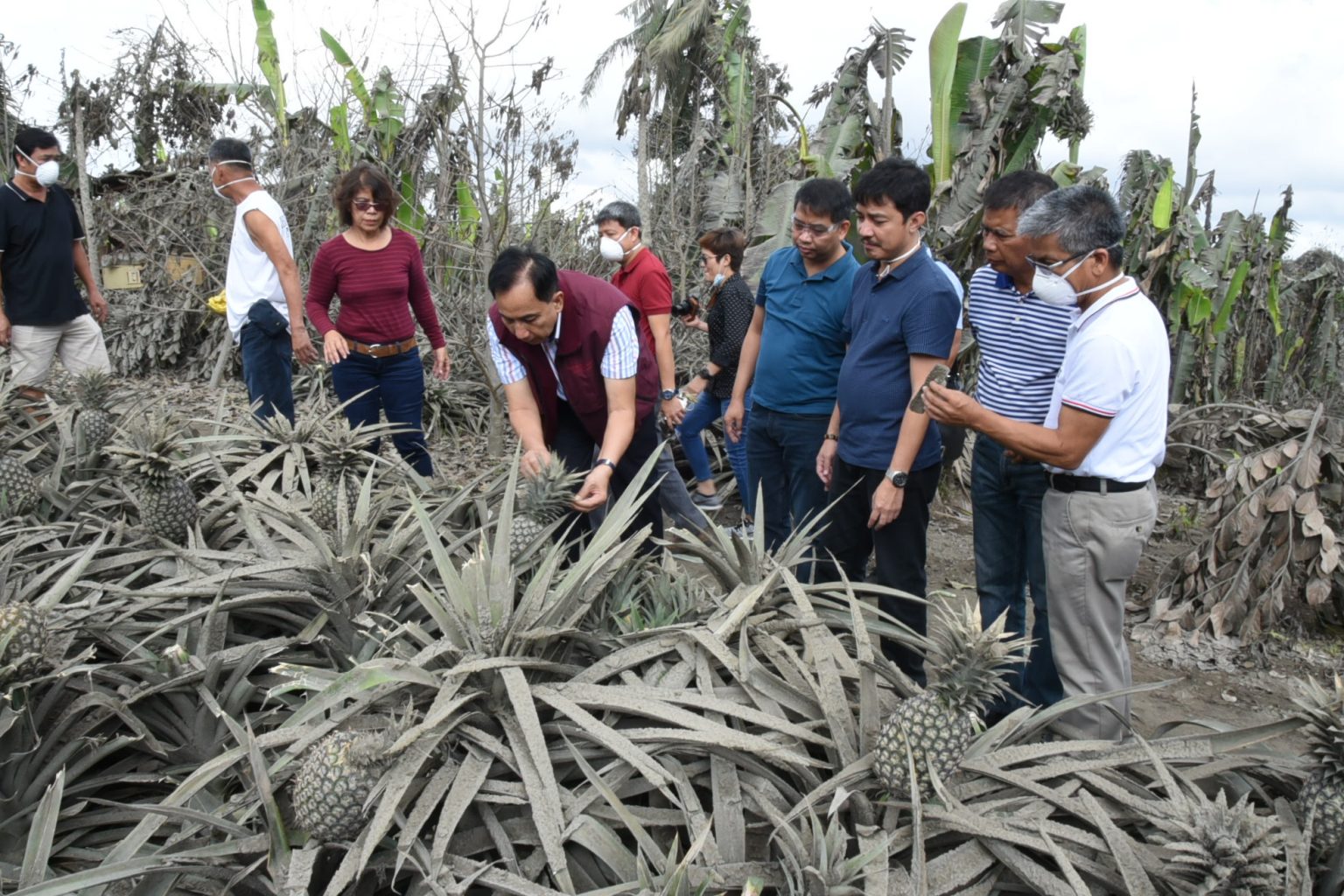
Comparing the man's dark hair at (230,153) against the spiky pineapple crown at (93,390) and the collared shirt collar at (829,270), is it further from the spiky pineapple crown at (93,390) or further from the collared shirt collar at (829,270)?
the collared shirt collar at (829,270)

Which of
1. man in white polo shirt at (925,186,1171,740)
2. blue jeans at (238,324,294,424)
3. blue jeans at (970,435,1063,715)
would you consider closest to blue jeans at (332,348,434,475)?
blue jeans at (238,324,294,424)

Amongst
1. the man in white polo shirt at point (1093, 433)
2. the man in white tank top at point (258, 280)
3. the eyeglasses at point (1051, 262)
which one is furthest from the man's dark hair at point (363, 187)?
the eyeglasses at point (1051, 262)

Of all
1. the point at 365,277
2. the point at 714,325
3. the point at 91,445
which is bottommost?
the point at 91,445

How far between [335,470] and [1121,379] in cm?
252

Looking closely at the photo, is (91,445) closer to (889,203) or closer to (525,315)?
(525,315)

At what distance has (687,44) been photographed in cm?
1664

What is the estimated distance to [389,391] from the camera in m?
4.76

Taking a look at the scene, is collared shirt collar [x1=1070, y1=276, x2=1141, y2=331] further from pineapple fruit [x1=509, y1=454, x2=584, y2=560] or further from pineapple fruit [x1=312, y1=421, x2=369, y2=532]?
pineapple fruit [x1=312, y1=421, x2=369, y2=532]

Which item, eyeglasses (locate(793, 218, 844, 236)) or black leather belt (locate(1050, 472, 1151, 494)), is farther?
eyeglasses (locate(793, 218, 844, 236))

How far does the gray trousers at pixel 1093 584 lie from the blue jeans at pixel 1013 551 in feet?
1.00

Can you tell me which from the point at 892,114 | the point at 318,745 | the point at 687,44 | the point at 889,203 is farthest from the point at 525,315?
the point at 687,44

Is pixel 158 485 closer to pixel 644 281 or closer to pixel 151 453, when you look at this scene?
pixel 151 453

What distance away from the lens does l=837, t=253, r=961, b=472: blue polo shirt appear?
310 cm

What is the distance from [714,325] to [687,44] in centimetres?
1294
